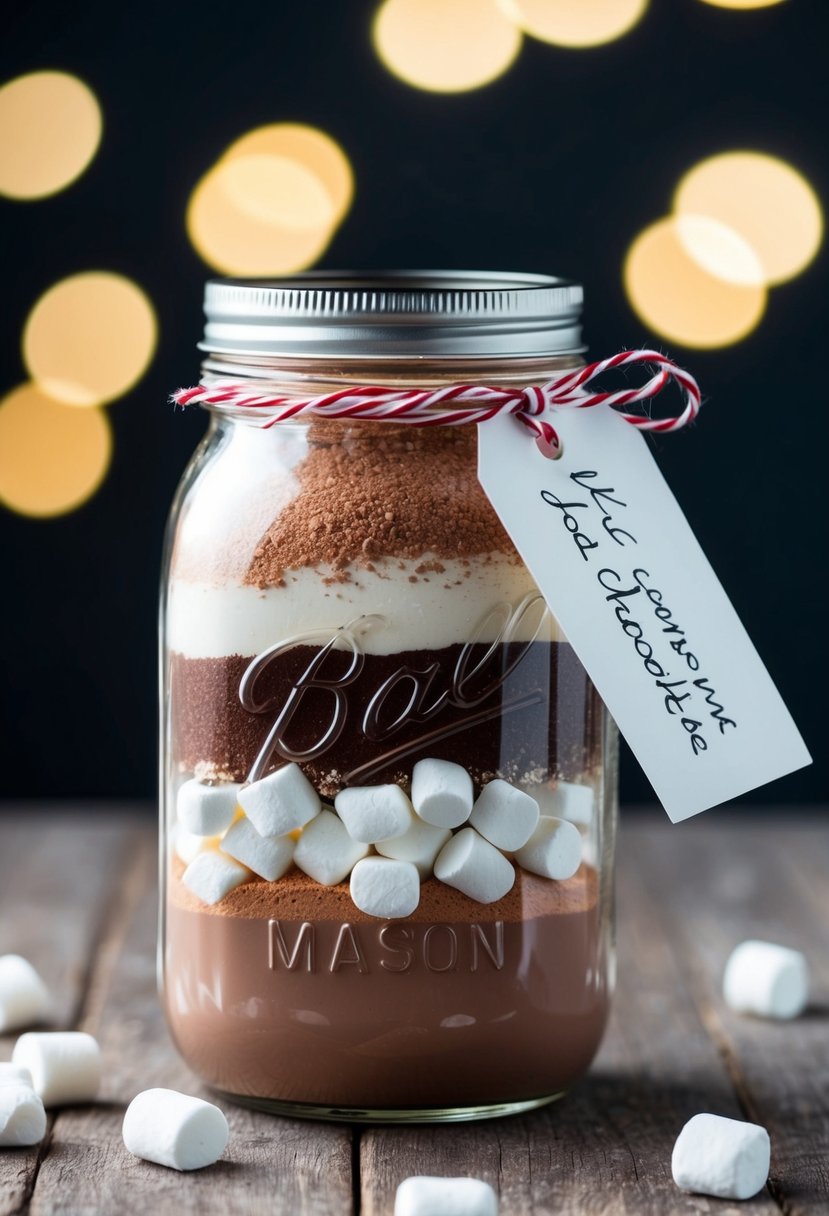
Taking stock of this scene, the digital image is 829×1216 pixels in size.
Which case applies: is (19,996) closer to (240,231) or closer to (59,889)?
(59,889)

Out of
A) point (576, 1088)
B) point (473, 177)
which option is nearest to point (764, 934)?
point (576, 1088)

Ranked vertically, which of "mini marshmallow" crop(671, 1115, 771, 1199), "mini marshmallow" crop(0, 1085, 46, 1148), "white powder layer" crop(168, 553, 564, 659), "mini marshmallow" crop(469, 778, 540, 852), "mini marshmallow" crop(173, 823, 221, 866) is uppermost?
"white powder layer" crop(168, 553, 564, 659)

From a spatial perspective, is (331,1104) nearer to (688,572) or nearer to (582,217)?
(688,572)

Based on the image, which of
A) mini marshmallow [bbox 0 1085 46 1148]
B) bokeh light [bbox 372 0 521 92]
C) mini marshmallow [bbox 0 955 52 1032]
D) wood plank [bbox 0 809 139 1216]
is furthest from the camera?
bokeh light [bbox 372 0 521 92]

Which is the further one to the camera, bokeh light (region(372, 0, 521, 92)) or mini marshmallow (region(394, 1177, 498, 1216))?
bokeh light (region(372, 0, 521, 92))

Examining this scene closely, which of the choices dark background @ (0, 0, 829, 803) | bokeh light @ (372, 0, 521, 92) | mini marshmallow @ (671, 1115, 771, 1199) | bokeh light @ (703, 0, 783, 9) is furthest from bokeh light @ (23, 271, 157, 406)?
mini marshmallow @ (671, 1115, 771, 1199)

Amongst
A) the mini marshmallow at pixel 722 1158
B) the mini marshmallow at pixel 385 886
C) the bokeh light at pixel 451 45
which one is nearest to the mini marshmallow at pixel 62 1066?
the mini marshmallow at pixel 385 886

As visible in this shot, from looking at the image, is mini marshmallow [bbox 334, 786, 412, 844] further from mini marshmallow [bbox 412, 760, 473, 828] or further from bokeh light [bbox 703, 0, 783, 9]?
bokeh light [bbox 703, 0, 783, 9]
